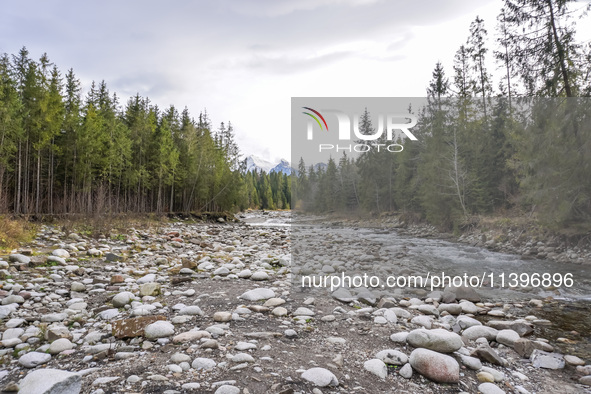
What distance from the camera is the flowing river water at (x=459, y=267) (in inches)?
150

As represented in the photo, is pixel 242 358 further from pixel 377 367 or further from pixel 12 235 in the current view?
pixel 12 235

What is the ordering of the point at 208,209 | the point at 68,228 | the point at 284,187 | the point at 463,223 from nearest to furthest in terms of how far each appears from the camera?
1. the point at 463,223
2. the point at 68,228
3. the point at 208,209
4. the point at 284,187

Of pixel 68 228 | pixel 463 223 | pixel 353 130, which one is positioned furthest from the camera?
pixel 68 228

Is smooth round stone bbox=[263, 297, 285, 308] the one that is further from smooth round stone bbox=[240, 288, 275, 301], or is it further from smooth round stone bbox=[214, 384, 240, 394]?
smooth round stone bbox=[214, 384, 240, 394]

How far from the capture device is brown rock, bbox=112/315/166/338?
2506mm

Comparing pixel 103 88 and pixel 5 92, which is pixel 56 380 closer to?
pixel 5 92

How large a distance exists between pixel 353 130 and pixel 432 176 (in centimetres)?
288

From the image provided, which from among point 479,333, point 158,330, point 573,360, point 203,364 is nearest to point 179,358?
point 203,364

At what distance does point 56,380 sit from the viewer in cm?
160

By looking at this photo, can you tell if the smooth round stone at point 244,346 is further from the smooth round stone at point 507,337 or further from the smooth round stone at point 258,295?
the smooth round stone at point 507,337

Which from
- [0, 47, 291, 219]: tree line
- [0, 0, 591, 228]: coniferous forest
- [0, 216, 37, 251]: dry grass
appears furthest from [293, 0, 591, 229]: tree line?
[0, 47, 291, 219]: tree line

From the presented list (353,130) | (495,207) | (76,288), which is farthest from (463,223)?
(76,288)

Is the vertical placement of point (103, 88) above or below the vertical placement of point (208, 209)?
above

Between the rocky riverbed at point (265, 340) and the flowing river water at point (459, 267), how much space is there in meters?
0.14
